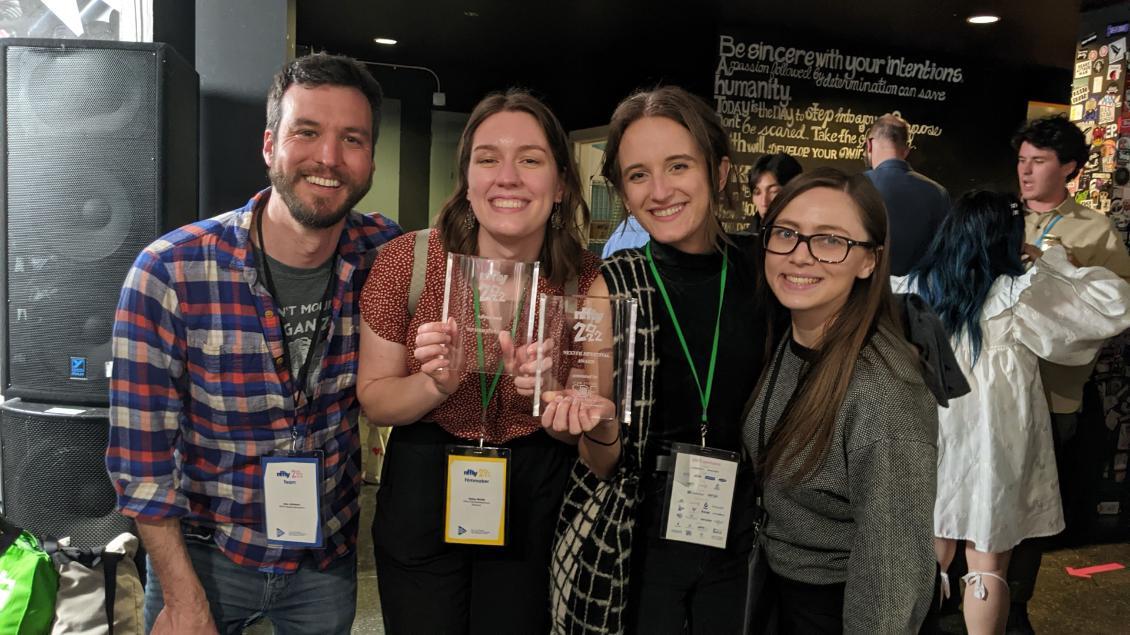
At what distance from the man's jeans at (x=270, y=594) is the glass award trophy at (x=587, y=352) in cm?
75

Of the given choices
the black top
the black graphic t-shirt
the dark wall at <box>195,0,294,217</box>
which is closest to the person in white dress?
the black top

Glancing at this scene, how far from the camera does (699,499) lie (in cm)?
151

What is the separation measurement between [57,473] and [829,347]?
7.98 feet

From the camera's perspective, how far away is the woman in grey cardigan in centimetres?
137

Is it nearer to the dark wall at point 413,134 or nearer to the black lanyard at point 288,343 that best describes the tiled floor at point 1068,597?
the black lanyard at point 288,343

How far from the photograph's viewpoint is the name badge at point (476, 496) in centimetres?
149

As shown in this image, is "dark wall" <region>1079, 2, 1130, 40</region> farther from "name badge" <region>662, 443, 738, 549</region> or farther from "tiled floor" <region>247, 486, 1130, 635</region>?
"name badge" <region>662, 443, 738, 549</region>

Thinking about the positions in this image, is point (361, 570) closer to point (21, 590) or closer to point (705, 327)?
point (21, 590)

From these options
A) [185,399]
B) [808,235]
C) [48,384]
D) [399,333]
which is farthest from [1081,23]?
[48,384]

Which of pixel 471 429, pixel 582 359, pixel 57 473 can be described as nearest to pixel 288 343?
pixel 471 429

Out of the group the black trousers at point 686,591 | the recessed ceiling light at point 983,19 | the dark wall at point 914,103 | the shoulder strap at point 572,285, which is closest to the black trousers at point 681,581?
the black trousers at point 686,591

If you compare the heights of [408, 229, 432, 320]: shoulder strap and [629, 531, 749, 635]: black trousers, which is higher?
[408, 229, 432, 320]: shoulder strap

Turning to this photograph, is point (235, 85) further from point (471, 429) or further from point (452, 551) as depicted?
point (452, 551)

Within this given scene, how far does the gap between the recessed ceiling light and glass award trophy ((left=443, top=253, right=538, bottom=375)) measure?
476 centimetres
